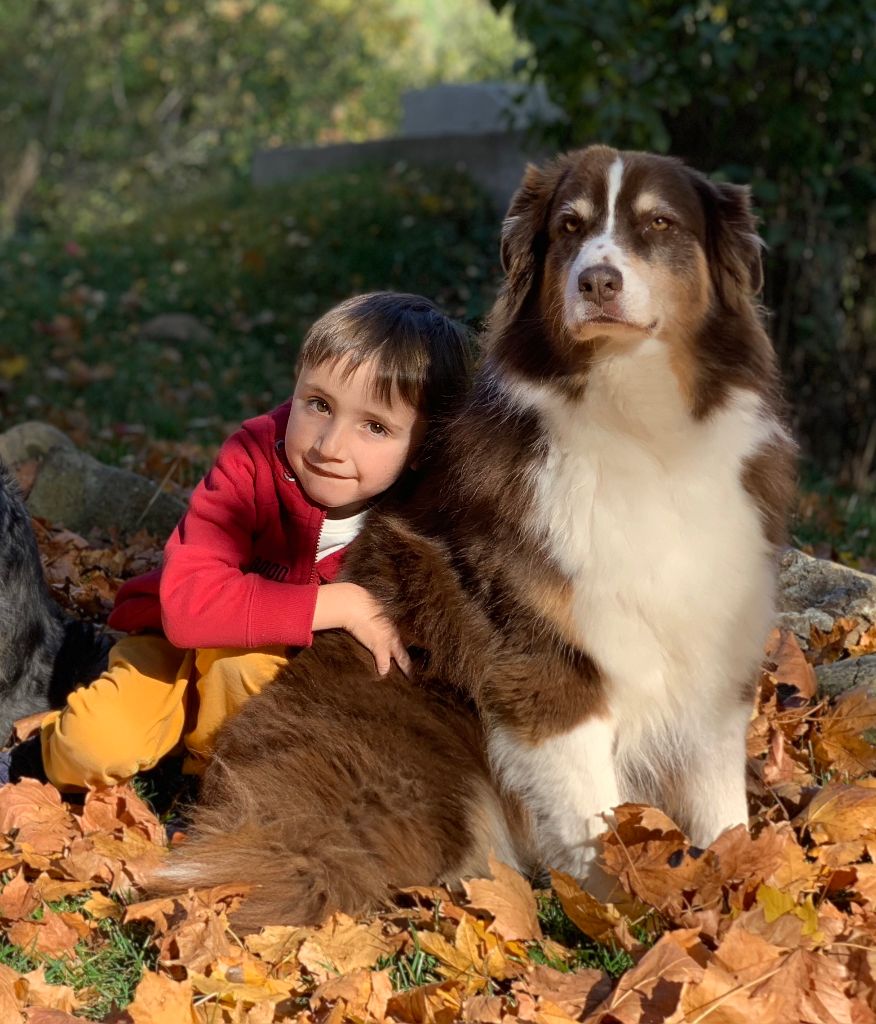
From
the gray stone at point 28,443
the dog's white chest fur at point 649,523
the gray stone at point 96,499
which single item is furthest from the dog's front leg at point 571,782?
the gray stone at point 28,443

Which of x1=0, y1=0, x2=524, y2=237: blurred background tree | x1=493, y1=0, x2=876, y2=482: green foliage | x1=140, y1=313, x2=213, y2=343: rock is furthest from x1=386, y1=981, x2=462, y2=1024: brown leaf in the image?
x1=0, y1=0, x2=524, y2=237: blurred background tree

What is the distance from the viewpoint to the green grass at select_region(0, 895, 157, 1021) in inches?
106

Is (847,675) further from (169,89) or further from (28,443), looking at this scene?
(169,89)

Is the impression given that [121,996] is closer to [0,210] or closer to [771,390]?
[771,390]

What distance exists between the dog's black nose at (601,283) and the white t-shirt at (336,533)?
100 centimetres

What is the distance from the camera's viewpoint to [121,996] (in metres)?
2.71

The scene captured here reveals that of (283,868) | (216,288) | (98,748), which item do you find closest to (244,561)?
(98,748)

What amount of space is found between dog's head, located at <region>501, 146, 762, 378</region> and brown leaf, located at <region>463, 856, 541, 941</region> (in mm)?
1231

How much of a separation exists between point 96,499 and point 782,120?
486 centimetres

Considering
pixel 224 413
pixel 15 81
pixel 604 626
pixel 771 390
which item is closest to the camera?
pixel 604 626

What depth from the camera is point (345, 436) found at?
3.23 metres

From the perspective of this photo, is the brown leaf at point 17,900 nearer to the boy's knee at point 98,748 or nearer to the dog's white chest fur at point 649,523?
the boy's knee at point 98,748

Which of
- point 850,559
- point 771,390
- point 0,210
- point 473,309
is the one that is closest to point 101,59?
point 0,210

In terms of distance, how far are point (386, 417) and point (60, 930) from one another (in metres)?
1.49
